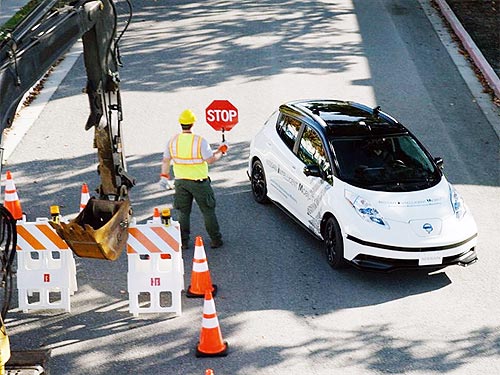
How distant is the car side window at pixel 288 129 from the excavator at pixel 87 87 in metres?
3.18

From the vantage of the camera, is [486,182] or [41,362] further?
[486,182]

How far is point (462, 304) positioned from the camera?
1190cm

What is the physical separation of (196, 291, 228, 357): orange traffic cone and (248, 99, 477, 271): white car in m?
2.40

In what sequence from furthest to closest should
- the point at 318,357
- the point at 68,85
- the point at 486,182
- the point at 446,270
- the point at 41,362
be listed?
the point at 68,85 → the point at 486,182 → the point at 446,270 → the point at 318,357 → the point at 41,362

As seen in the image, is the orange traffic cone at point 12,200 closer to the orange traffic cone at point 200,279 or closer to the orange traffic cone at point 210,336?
the orange traffic cone at point 200,279

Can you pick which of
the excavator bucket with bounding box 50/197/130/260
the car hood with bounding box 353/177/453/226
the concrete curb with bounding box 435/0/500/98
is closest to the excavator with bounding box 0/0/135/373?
the excavator bucket with bounding box 50/197/130/260

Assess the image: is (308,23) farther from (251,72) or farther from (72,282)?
(72,282)

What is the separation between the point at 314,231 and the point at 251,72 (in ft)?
28.0

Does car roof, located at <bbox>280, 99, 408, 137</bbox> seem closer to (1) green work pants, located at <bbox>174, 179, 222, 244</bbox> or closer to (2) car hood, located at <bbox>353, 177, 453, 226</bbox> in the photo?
(2) car hood, located at <bbox>353, 177, 453, 226</bbox>

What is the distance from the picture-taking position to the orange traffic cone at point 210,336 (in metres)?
10.6

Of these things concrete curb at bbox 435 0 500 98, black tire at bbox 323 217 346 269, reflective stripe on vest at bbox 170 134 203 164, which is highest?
reflective stripe on vest at bbox 170 134 203 164

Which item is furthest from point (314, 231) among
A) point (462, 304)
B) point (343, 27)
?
point (343, 27)

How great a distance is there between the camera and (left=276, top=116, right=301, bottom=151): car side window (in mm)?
14062

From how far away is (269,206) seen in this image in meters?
14.8
